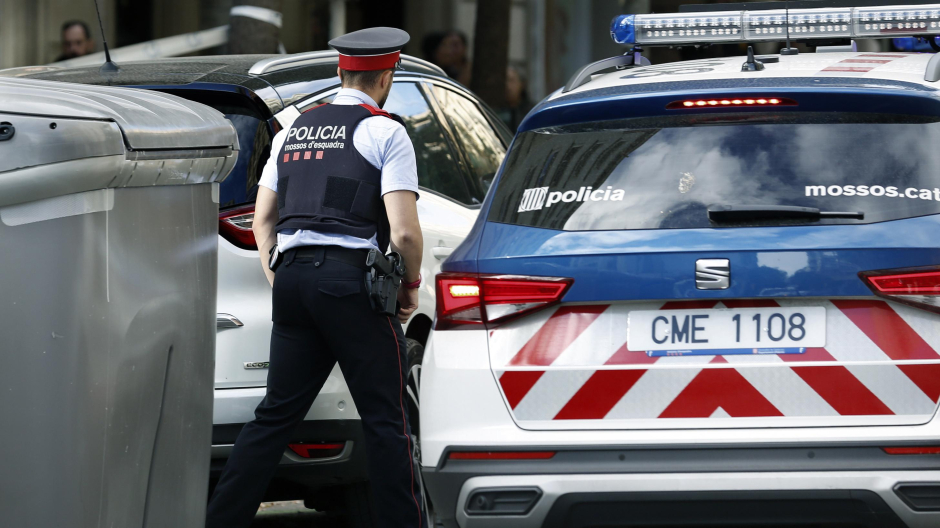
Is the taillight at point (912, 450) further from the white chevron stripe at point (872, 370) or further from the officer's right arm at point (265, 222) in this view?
the officer's right arm at point (265, 222)

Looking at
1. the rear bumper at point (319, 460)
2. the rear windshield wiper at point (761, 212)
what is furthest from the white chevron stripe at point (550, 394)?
the rear bumper at point (319, 460)

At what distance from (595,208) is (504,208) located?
0.28 meters

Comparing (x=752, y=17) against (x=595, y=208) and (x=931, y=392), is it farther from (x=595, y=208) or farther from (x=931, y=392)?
(x=931, y=392)

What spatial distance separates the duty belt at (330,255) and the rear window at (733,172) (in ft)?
1.74

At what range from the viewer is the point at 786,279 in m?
3.23

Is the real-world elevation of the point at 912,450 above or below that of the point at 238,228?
below

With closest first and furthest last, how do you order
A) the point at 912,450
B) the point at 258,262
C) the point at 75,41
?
1. the point at 912,450
2. the point at 258,262
3. the point at 75,41

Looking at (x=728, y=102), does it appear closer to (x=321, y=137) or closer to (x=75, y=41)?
(x=321, y=137)

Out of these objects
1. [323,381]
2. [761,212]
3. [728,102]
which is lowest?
[323,381]

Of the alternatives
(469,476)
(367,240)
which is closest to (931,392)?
(469,476)

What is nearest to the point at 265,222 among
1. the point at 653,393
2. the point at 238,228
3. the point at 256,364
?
the point at 238,228

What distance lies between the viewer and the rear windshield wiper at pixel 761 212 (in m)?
3.29

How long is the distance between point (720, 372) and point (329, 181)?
52.9 inches

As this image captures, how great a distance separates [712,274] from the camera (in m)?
3.26
